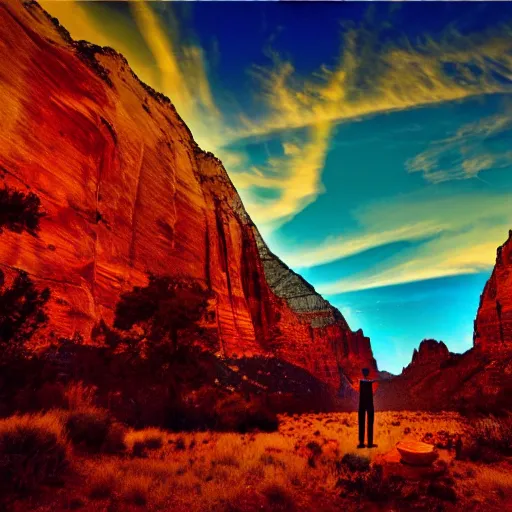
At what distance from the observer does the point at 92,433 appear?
9.09 m

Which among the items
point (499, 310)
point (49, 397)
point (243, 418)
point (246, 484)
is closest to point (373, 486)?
point (246, 484)

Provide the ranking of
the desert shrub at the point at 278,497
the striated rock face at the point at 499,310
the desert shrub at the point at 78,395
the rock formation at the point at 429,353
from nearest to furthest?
1. the desert shrub at the point at 278,497
2. the desert shrub at the point at 78,395
3. the striated rock face at the point at 499,310
4. the rock formation at the point at 429,353

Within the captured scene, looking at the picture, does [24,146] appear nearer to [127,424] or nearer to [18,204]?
[18,204]

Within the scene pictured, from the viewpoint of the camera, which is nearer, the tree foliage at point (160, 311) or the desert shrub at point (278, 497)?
the desert shrub at point (278, 497)

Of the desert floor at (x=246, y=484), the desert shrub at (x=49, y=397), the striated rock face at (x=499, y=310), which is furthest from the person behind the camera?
the striated rock face at (x=499, y=310)

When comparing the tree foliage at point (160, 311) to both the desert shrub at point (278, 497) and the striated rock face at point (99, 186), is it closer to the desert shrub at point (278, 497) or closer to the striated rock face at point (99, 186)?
the striated rock face at point (99, 186)

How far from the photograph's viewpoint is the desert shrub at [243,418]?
16844mm

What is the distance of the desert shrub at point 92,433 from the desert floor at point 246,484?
0.40m

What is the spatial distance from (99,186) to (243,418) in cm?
2178

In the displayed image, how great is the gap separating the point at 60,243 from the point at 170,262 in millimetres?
14793

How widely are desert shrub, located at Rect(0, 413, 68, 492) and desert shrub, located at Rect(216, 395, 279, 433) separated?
393 inches

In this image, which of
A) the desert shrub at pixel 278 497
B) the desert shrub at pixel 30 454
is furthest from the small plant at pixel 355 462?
the desert shrub at pixel 30 454

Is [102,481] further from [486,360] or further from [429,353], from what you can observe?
[429,353]

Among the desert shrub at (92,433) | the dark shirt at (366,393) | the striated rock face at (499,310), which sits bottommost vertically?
the desert shrub at (92,433)
